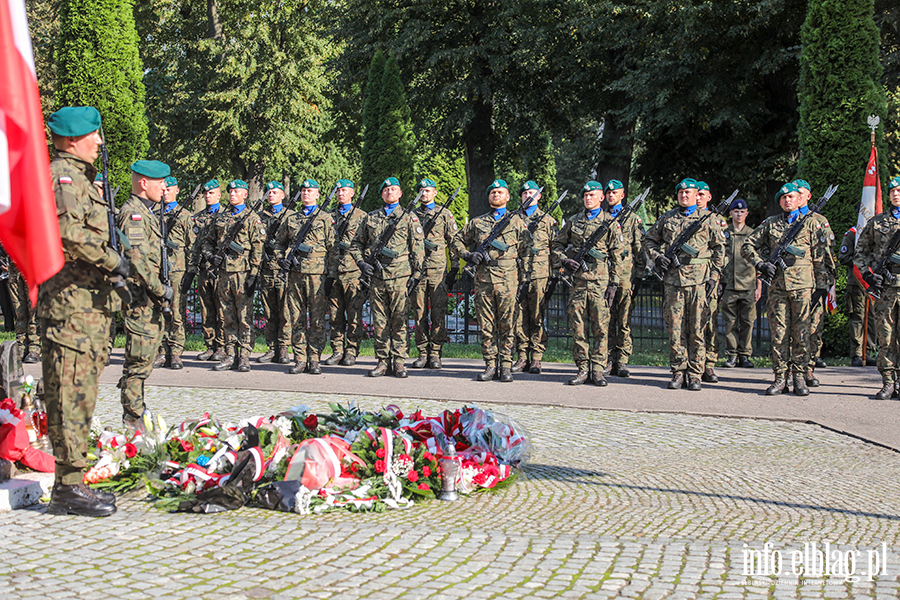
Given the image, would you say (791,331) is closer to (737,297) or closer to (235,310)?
(737,297)

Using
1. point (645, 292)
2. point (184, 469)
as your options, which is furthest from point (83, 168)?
point (645, 292)

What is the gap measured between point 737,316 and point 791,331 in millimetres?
2952

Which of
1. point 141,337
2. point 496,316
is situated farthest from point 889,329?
point 141,337

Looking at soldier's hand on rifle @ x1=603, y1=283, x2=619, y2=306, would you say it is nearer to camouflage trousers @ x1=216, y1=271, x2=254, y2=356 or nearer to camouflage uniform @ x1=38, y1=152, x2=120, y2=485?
camouflage trousers @ x1=216, y1=271, x2=254, y2=356

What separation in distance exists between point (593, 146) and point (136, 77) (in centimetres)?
1339

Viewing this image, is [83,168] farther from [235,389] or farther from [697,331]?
[697,331]

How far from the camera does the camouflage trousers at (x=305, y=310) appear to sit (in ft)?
37.7

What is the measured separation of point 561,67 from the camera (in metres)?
24.1

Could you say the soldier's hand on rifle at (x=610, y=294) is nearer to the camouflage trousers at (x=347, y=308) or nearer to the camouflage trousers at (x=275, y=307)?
the camouflage trousers at (x=347, y=308)

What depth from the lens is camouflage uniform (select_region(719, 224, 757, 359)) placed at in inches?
496

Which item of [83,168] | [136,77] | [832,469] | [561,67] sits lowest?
[832,469]

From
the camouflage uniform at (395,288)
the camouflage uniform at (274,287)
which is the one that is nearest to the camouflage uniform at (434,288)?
the camouflage uniform at (395,288)

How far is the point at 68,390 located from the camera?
16.9 ft

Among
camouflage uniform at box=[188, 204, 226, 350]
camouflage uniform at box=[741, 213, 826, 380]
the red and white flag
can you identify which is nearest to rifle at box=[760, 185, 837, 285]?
camouflage uniform at box=[741, 213, 826, 380]
